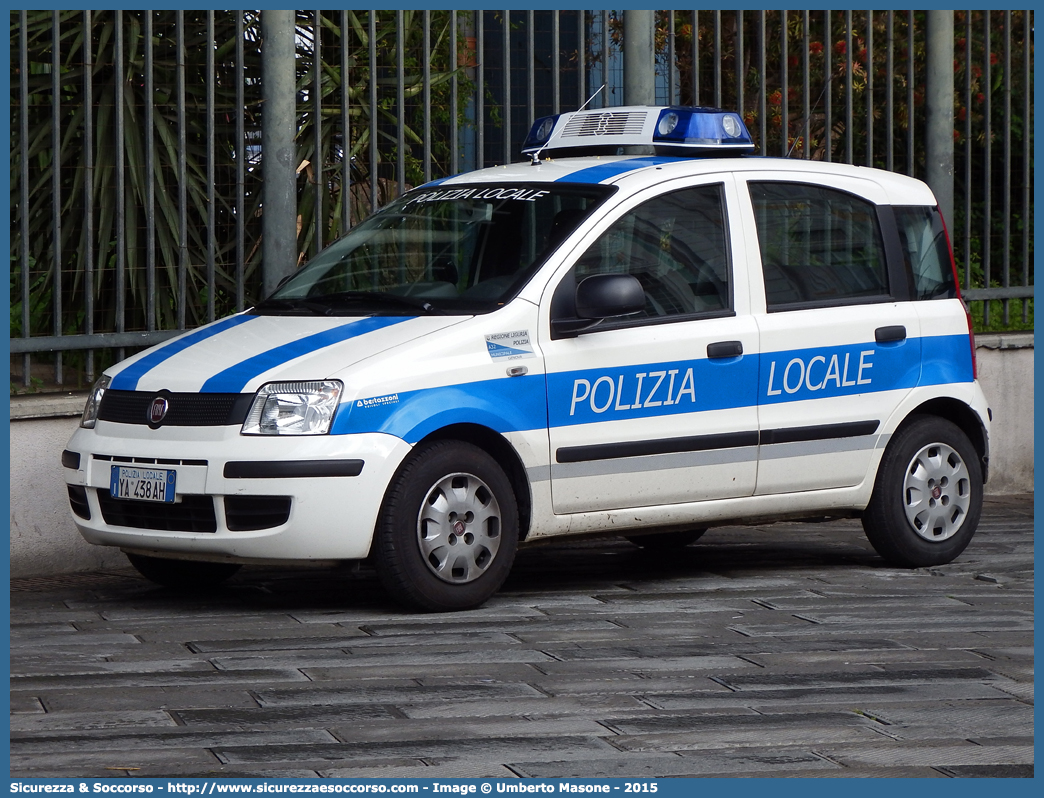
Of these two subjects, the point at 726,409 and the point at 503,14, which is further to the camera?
the point at 503,14

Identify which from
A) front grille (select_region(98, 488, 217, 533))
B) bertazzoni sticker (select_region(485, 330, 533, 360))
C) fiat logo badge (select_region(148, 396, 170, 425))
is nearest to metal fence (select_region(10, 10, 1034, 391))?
front grille (select_region(98, 488, 217, 533))

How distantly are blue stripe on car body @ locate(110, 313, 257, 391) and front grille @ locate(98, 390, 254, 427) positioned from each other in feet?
0.15

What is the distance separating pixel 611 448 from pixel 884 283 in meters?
1.71

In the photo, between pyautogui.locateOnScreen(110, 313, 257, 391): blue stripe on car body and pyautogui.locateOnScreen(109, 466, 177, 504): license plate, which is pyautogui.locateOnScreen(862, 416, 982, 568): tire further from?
pyautogui.locateOnScreen(109, 466, 177, 504): license plate

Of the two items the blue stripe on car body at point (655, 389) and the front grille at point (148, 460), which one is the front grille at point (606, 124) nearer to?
the blue stripe on car body at point (655, 389)

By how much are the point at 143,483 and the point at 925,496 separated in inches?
139

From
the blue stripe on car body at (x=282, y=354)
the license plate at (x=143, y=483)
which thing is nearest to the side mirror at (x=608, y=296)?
the blue stripe on car body at (x=282, y=354)

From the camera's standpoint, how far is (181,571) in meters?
7.34

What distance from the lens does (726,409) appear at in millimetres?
7176

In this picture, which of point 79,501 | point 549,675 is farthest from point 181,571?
point 549,675

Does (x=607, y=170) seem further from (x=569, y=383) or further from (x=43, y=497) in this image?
(x=43, y=497)

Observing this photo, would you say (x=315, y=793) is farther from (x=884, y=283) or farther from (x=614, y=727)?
(x=884, y=283)

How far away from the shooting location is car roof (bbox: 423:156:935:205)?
7287 millimetres

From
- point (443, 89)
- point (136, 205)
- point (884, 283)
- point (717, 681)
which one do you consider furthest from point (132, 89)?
point (717, 681)
